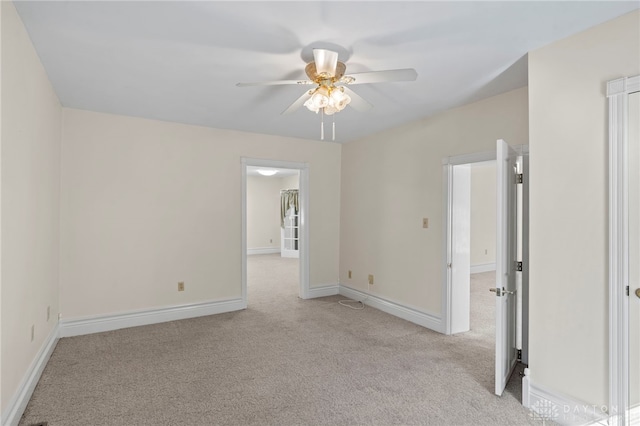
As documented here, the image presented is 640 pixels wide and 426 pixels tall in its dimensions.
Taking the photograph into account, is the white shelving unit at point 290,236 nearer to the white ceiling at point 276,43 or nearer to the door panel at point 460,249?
the door panel at point 460,249

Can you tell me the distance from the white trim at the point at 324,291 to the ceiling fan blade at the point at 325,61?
3752mm

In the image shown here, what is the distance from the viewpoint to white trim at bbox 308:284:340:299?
17.5 ft

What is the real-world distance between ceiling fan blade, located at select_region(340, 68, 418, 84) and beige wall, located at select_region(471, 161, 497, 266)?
5.91 meters

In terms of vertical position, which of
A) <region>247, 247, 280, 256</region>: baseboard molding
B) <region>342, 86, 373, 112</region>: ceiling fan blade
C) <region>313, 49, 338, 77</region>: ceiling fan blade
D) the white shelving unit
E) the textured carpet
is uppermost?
<region>313, 49, 338, 77</region>: ceiling fan blade

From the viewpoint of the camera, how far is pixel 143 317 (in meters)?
4.07

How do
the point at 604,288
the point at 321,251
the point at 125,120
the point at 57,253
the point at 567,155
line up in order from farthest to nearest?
the point at 321,251, the point at 125,120, the point at 57,253, the point at 567,155, the point at 604,288

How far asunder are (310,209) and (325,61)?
3.29 m

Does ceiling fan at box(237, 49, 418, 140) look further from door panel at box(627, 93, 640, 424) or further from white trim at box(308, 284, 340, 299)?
white trim at box(308, 284, 340, 299)

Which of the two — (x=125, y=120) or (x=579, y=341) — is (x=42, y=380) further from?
(x=579, y=341)

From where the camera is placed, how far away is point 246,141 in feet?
15.7

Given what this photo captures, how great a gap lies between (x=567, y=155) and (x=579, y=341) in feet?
3.85

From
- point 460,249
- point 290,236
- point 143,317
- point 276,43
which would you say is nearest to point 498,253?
point 460,249

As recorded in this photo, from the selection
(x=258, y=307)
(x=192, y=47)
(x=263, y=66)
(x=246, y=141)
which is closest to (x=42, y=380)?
(x=258, y=307)

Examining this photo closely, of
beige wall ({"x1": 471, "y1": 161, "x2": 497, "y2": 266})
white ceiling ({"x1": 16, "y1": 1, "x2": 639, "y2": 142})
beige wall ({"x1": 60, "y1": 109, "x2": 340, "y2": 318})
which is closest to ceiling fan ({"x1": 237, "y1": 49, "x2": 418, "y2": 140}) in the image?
white ceiling ({"x1": 16, "y1": 1, "x2": 639, "y2": 142})
